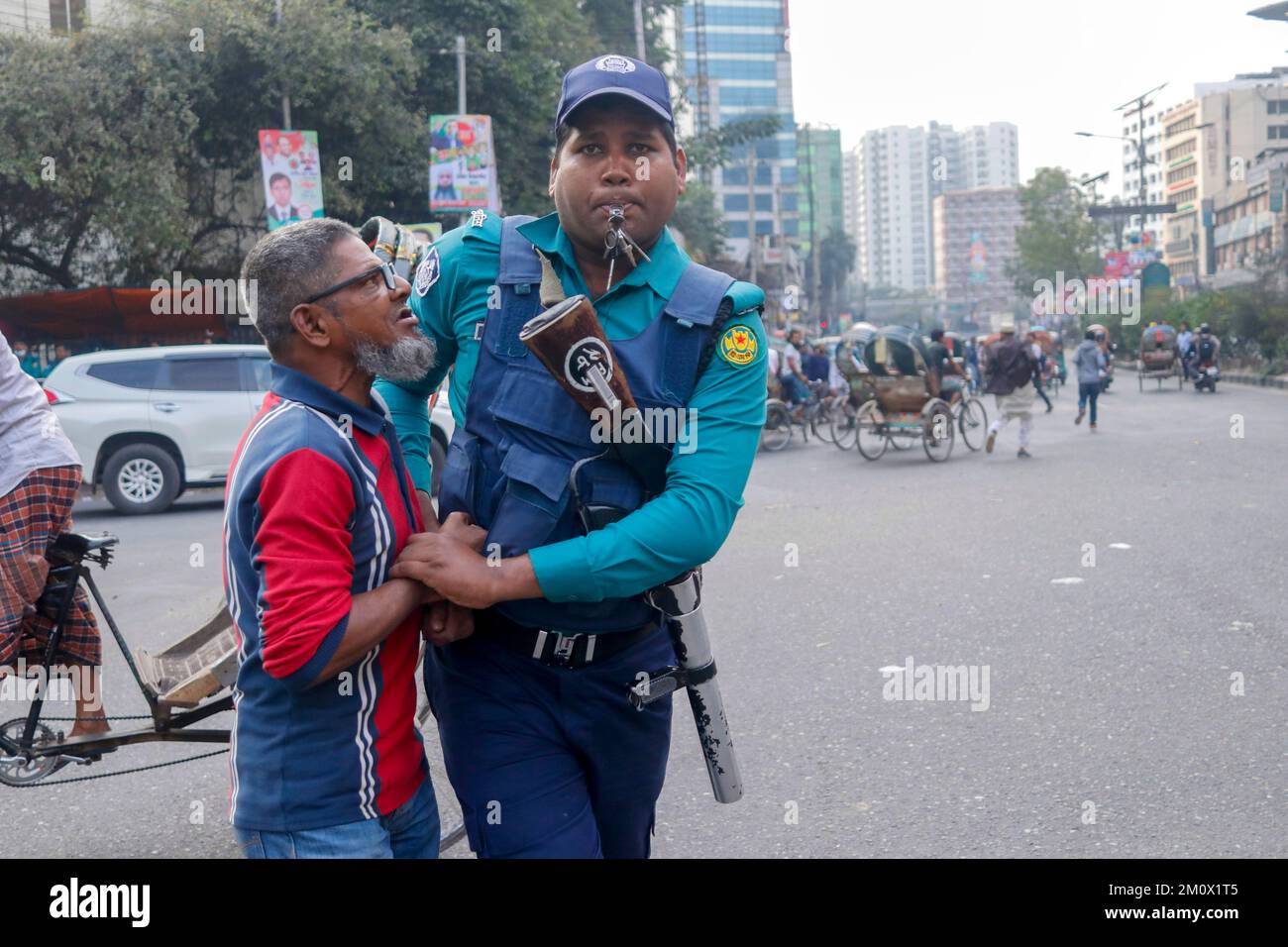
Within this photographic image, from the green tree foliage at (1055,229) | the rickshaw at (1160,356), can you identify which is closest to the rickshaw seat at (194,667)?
the rickshaw at (1160,356)

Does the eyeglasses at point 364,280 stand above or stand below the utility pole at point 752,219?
below

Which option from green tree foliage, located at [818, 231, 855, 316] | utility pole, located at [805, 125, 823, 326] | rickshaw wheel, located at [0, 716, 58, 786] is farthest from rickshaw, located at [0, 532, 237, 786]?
green tree foliage, located at [818, 231, 855, 316]

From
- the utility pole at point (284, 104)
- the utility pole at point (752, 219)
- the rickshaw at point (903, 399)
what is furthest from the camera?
the utility pole at point (752, 219)

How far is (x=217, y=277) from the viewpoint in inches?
940

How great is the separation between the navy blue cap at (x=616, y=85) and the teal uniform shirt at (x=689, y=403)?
0.21 metres

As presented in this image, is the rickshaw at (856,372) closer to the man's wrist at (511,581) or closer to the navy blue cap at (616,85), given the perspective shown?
the navy blue cap at (616,85)

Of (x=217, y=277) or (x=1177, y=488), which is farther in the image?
(x=217, y=277)

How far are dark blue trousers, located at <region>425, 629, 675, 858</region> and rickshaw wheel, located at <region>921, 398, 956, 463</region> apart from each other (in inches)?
566

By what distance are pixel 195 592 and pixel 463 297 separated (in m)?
6.93

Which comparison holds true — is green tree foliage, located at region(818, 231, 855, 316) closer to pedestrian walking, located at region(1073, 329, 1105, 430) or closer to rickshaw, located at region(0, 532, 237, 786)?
pedestrian walking, located at region(1073, 329, 1105, 430)

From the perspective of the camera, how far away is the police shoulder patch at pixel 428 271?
7.97 ft
